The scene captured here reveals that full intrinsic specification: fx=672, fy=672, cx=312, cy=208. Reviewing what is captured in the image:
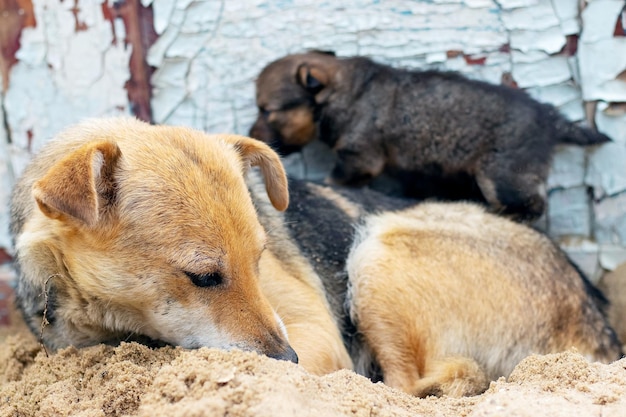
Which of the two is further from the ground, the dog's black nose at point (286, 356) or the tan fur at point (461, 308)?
the dog's black nose at point (286, 356)

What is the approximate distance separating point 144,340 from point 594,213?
331 cm

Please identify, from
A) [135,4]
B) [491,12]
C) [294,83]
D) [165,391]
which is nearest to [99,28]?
[135,4]

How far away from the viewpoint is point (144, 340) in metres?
2.96

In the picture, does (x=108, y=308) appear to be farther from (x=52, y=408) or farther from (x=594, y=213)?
(x=594, y=213)

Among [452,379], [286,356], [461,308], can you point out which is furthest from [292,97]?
[286,356]

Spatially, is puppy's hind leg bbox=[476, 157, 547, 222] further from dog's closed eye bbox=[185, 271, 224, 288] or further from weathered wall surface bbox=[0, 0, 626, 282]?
dog's closed eye bbox=[185, 271, 224, 288]

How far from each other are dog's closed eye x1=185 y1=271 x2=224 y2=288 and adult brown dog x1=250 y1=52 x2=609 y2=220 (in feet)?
7.76

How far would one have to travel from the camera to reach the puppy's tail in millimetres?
4477

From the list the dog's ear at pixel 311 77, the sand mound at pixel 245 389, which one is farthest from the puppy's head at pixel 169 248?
the dog's ear at pixel 311 77

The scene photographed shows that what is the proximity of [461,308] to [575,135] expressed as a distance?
1.65m

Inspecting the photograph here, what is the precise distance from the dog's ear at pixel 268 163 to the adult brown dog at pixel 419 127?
1624 millimetres

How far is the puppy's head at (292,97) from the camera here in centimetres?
492

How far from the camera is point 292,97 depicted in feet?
16.7

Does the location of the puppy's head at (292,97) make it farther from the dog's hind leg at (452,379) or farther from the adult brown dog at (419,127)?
the dog's hind leg at (452,379)
